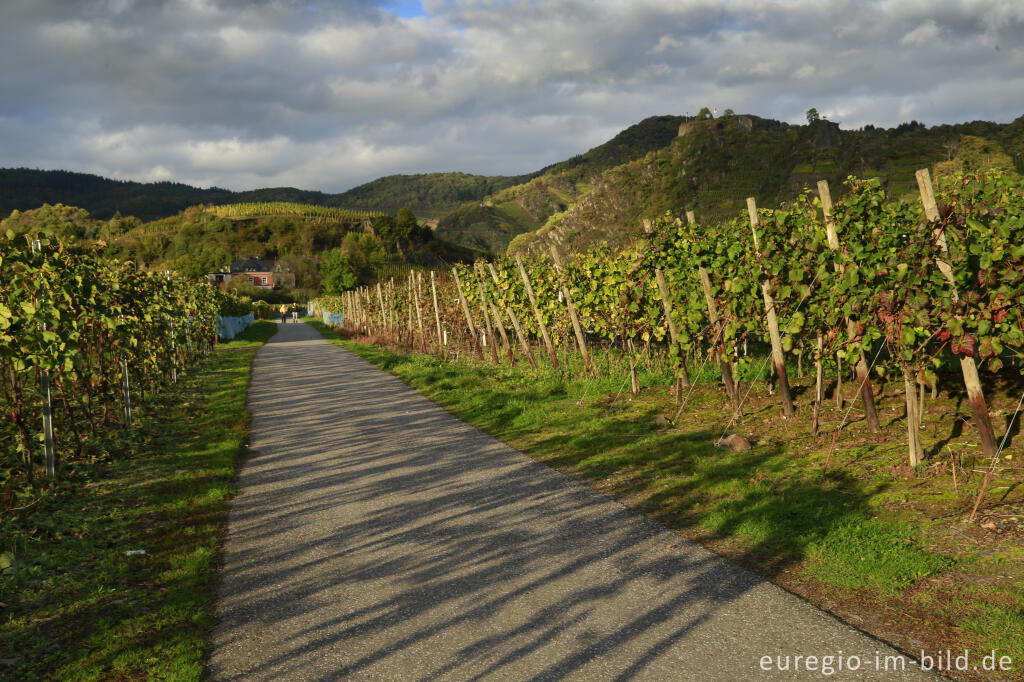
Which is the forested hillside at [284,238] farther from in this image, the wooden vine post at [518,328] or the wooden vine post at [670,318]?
the wooden vine post at [670,318]

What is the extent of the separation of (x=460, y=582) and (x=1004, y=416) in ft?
20.5

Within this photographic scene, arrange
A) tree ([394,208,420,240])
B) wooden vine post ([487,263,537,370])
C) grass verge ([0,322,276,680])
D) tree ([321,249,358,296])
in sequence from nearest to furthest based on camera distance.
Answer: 1. grass verge ([0,322,276,680])
2. wooden vine post ([487,263,537,370])
3. tree ([321,249,358,296])
4. tree ([394,208,420,240])

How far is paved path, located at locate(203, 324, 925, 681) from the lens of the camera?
3.49 meters

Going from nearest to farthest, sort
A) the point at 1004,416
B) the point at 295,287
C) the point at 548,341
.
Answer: the point at 1004,416 < the point at 548,341 < the point at 295,287

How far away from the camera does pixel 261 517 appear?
6.15 metres

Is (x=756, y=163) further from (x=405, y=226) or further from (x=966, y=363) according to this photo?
(x=966, y=363)

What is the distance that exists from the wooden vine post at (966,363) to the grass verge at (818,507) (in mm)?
420

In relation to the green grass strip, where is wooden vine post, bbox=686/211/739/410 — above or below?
above

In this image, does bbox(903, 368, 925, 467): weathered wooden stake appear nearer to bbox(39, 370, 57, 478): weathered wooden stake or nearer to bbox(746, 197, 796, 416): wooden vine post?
bbox(746, 197, 796, 416): wooden vine post

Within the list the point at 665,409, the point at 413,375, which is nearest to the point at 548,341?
the point at 413,375

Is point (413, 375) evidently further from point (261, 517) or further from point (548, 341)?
point (261, 517)

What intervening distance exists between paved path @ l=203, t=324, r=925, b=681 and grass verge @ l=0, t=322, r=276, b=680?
0.80 ft

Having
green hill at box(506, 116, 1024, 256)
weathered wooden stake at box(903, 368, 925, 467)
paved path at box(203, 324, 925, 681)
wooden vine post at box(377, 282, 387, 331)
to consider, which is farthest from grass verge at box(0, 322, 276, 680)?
green hill at box(506, 116, 1024, 256)

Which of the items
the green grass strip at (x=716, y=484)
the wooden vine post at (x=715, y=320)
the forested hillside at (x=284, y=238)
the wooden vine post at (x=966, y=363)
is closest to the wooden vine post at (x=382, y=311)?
the green grass strip at (x=716, y=484)
